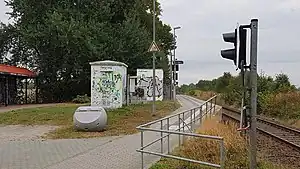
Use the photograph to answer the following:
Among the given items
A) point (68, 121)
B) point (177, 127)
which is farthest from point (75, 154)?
point (68, 121)

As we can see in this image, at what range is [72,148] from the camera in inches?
506

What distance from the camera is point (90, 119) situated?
16.6m

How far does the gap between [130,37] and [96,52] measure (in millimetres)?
4098

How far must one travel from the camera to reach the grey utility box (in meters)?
16.5

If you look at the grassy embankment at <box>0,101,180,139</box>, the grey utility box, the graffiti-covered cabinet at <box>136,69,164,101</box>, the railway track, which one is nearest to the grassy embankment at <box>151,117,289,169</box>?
the railway track

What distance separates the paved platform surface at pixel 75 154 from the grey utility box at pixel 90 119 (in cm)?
156

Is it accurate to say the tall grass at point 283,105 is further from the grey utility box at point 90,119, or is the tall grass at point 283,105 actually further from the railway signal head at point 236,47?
the railway signal head at point 236,47

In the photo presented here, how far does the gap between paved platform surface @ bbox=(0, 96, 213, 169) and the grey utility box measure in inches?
61.6

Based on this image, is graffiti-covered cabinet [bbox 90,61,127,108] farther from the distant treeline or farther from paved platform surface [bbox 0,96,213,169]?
paved platform surface [bbox 0,96,213,169]

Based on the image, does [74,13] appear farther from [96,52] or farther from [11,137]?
[11,137]

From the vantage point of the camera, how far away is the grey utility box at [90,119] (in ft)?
54.1

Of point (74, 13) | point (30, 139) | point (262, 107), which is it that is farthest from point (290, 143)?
point (74, 13)

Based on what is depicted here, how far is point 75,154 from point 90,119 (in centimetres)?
488

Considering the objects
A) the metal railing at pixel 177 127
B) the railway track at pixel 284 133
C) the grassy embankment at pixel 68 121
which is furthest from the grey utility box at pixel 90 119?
the railway track at pixel 284 133
